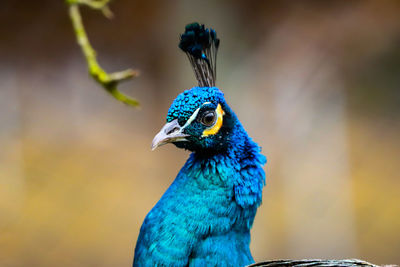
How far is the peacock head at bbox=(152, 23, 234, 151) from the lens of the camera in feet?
3.50

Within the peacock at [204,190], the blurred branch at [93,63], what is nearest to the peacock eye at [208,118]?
the peacock at [204,190]

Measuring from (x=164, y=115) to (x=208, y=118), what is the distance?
1.17 metres

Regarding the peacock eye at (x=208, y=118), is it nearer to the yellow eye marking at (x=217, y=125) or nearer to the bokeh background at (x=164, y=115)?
the yellow eye marking at (x=217, y=125)

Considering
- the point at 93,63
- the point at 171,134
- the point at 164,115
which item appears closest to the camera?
the point at 93,63

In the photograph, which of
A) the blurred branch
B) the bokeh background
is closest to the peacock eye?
the blurred branch

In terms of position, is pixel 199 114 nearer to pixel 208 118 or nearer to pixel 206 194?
pixel 208 118

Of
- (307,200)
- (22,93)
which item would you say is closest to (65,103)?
(22,93)

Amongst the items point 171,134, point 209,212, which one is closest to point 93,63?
point 171,134

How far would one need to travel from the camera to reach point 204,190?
1129mm

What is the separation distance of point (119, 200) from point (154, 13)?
84 cm

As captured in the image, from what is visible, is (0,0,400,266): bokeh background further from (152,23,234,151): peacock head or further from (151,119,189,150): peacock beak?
(151,119,189,150): peacock beak

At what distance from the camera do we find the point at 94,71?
0.56 m

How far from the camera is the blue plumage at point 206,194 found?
108cm

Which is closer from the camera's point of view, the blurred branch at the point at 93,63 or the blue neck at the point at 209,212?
the blurred branch at the point at 93,63
